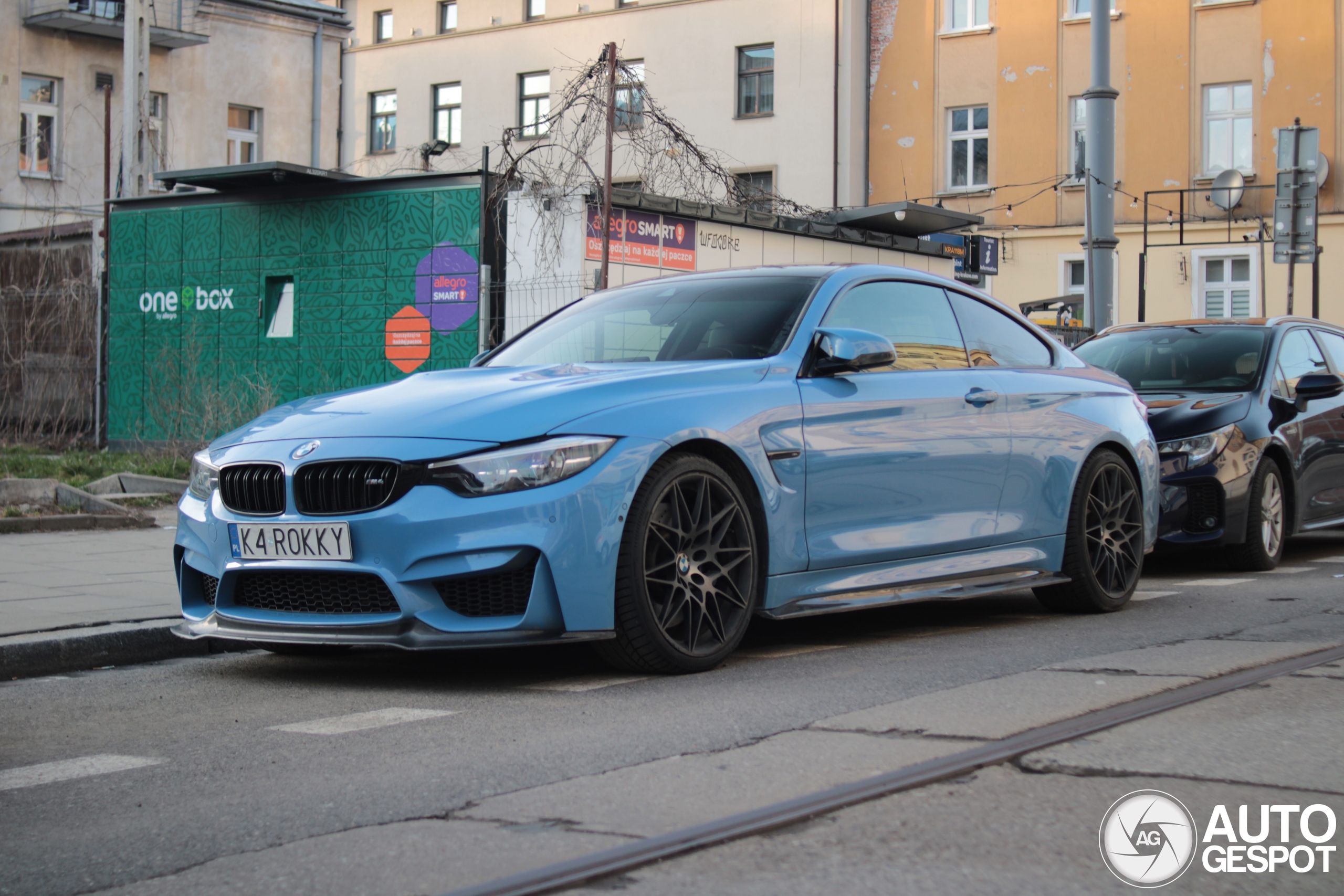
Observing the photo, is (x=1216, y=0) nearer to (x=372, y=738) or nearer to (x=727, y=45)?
(x=727, y=45)

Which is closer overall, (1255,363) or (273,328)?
(1255,363)

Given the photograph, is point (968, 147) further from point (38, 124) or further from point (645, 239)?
point (645, 239)

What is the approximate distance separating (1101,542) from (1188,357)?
3.10m

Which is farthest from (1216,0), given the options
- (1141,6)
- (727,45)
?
(727,45)

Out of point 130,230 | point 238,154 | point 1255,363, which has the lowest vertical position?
point 1255,363

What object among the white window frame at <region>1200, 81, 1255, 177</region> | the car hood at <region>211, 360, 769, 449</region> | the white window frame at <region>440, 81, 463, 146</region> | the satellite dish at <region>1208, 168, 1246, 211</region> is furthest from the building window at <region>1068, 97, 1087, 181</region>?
the car hood at <region>211, 360, 769, 449</region>

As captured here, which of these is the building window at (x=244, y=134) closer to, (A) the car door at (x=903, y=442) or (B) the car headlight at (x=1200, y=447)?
(B) the car headlight at (x=1200, y=447)

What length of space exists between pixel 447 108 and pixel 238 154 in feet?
29.2

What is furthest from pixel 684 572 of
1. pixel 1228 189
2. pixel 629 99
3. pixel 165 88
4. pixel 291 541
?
pixel 165 88

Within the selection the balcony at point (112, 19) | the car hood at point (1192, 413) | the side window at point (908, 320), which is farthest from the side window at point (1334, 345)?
the balcony at point (112, 19)

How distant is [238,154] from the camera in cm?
3466

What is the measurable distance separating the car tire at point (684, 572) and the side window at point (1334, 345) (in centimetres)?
649

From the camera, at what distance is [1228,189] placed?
97.9 feet

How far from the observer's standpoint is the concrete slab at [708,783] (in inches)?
132
